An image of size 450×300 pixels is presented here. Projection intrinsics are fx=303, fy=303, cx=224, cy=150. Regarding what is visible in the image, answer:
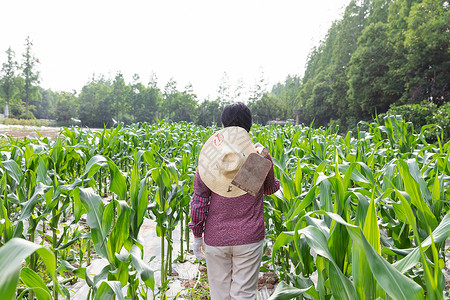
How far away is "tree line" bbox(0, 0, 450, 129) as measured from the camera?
15969mm

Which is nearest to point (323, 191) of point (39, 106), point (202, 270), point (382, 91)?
point (202, 270)

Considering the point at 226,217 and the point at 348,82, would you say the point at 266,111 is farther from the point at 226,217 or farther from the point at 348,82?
the point at 226,217

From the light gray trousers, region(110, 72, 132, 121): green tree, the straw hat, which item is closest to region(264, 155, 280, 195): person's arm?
the straw hat

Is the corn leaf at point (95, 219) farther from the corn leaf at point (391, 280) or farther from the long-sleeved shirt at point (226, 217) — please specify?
the corn leaf at point (391, 280)

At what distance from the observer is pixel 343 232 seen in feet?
3.62

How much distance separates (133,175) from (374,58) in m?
21.4

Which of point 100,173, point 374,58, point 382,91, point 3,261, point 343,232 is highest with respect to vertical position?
point 374,58

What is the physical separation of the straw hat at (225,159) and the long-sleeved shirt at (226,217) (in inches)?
2.6

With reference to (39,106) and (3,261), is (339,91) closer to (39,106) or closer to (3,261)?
(3,261)

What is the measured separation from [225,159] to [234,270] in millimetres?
668

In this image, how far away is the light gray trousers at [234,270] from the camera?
167cm

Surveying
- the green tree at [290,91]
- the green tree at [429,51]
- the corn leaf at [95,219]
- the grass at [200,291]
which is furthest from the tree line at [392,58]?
the corn leaf at [95,219]

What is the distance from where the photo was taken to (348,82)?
69.2 feet

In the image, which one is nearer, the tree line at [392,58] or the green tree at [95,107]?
the tree line at [392,58]
